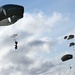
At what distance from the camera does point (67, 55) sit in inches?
5586

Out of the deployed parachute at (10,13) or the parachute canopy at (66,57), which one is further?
the parachute canopy at (66,57)

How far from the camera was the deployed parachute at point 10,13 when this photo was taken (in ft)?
330

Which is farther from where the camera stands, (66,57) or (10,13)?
(66,57)

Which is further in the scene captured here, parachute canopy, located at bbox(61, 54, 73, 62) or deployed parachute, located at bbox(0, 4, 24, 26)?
parachute canopy, located at bbox(61, 54, 73, 62)

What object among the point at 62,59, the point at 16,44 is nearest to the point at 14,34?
the point at 16,44

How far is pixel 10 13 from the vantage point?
101 metres

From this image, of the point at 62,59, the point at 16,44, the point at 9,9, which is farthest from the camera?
the point at 62,59

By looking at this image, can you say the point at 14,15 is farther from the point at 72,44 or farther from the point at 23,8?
the point at 72,44

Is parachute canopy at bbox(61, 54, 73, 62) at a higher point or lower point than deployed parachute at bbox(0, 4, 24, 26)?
higher

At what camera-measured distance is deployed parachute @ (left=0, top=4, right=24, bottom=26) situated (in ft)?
330

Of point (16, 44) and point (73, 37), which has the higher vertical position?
point (73, 37)

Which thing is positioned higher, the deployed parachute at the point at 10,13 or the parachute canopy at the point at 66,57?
the parachute canopy at the point at 66,57

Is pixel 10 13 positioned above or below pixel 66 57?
below

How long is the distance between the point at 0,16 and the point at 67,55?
46.5 meters
